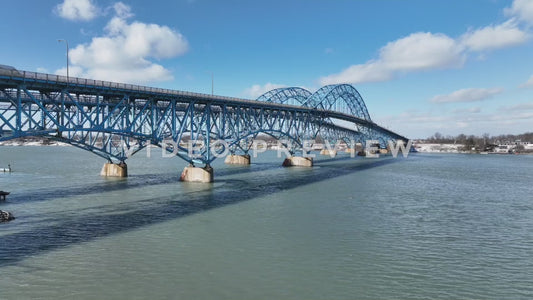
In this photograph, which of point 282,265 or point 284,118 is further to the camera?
point 284,118

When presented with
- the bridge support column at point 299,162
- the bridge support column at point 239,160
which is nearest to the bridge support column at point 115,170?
the bridge support column at point 239,160

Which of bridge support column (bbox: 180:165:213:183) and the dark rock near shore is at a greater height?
bridge support column (bbox: 180:165:213:183)

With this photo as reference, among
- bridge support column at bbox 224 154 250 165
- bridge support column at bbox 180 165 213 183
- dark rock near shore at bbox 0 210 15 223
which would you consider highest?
bridge support column at bbox 224 154 250 165

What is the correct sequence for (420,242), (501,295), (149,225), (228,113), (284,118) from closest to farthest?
(501,295) → (420,242) → (149,225) → (228,113) → (284,118)

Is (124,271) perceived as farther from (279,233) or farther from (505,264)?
(505,264)

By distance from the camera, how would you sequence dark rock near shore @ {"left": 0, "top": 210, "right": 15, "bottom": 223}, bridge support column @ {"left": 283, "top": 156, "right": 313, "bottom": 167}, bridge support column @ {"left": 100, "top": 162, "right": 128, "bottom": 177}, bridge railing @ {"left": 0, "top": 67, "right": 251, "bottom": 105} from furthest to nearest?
bridge support column @ {"left": 283, "top": 156, "right": 313, "bottom": 167} → bridge support column @ {"left": 100, "top": 162, "right": 128, "bottom": 177} → bridge railing @ {"left": 0, "top": 67, "right": 251, "bottom": 105} → dark rock near shore @ {"left": 0, "top": 210, "right": 15, "bottom": 223}

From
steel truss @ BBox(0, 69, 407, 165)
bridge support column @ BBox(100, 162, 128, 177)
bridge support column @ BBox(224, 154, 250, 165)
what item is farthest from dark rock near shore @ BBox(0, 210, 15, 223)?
bridge support column @ BBox(224, 154, 250, 165)

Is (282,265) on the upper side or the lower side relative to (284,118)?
lower

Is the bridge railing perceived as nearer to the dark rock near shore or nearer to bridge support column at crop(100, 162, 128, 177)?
the dark rock near shore

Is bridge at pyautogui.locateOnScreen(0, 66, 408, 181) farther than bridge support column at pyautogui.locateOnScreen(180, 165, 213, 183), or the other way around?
bridge support column at pyautogui.locateOnScreen(180, 165, 213, 183)

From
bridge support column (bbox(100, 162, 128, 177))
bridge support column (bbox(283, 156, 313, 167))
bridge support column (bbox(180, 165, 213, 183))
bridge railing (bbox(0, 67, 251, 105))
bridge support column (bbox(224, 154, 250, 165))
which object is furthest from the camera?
bridge support column (bbox(224, 154, 250, 165))

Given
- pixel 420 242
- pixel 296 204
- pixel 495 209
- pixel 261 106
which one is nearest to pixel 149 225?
pixel 296 204

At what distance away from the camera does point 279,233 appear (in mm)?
25406

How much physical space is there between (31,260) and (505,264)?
25.3 m
